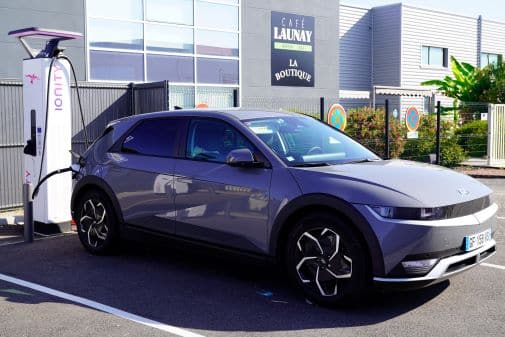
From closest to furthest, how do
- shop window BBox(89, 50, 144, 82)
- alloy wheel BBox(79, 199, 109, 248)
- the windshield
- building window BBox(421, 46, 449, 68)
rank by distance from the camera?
the windshield → alloy wheel BBox(79, 199, 109, 248) → shop window BBox(89, 50, 144, 82) → building window BBox(421, 46, 449, 68)

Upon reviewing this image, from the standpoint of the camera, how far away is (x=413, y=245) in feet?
15.7

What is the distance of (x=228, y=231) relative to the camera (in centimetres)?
578

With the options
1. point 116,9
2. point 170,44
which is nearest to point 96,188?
point 116,9

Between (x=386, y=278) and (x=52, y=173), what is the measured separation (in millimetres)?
5102

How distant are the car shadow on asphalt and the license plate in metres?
0.62

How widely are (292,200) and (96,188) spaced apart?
2821mm

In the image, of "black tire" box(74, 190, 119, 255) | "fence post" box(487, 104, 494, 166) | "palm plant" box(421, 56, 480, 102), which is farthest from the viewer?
"palm plant" box(421, 56, 480, 102)

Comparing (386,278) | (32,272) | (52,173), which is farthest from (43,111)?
(386,278)

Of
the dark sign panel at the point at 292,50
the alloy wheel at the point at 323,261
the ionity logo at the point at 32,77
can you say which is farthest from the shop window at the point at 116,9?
the alloy wheel at the point at 323,261

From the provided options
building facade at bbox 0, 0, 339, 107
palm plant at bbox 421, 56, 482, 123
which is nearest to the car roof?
building facade at bbox 0, 0, 339, 107

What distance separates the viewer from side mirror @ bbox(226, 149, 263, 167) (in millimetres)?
5570

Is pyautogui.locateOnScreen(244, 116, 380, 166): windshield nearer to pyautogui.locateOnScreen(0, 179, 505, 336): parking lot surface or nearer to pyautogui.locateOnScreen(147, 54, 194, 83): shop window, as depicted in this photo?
pyautogui.locateOnScreen(0, 179, 505, 336): parking lot surface

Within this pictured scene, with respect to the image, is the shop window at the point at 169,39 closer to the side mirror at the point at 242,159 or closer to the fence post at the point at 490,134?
the fence post at the point at 490,134

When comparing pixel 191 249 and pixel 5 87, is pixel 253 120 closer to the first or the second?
pixel 191 249
